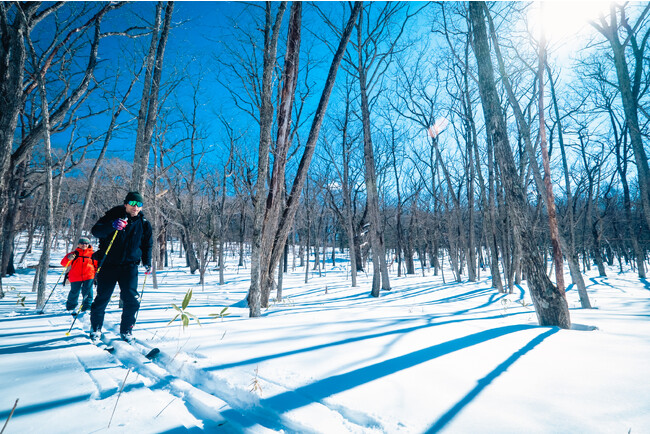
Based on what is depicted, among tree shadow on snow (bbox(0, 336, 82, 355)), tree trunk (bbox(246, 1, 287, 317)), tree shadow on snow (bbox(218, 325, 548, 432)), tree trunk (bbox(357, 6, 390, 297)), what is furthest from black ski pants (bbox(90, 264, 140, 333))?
tree trunk (bbox(357, 6, 390, 297))

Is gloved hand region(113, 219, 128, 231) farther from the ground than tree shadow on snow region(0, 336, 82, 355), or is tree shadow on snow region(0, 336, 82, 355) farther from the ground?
gloved hand region(113, 219, 128, 231)

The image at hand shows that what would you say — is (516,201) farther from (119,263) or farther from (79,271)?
(79,271)

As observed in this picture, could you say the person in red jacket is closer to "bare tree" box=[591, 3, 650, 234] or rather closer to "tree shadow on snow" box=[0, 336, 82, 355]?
"tree shadow on snow" box=[0, 336, 82, 355]

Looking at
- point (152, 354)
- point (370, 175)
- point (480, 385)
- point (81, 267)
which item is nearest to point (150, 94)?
point (81, 267)

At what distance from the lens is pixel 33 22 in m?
4.88

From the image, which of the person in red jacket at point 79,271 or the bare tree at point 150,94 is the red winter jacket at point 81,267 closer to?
the person in red jacket at point 79,271

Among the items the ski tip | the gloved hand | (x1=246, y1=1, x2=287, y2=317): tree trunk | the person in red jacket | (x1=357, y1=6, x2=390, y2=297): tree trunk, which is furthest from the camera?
(x1=357, y1=6, x2=390, y2=297): tree trunk

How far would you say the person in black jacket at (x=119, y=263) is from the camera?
2.85 metres

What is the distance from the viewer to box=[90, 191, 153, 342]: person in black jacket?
2848mm

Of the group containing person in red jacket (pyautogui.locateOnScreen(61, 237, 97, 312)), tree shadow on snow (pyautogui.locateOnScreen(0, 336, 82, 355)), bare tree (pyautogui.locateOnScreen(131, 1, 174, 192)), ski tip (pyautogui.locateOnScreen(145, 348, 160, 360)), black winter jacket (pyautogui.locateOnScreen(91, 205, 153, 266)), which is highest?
bare tree (pyautogui.locateOnScreen(131, 1, 174, 192))

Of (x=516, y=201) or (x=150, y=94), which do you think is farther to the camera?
(x=150, y=94)

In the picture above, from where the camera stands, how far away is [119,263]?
9.47ft

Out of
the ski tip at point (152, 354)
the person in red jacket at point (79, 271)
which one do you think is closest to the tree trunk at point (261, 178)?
the ski tip at point (152, 354)

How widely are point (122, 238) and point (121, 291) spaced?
589 millimetres
